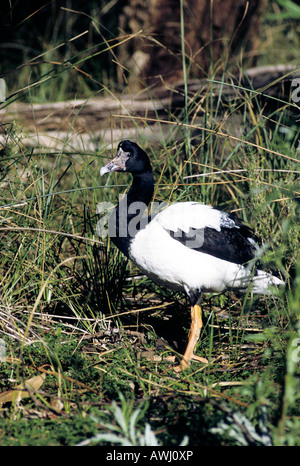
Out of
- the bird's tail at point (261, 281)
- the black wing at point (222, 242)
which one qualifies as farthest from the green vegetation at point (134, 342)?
the black wing at point (222, 242)

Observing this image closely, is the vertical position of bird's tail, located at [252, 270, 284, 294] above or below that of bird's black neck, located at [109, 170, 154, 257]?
below

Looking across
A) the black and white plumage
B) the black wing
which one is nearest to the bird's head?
the black and white plumage

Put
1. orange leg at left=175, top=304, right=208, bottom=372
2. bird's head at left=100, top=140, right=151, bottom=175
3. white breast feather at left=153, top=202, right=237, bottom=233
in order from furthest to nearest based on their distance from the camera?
bird's head at left=100, top=140, right=151, bottom=175 < white breast feather at left=153, top=202, right=237, bottom=233 < orange leg at left=175, top=304, right=208, bottom=372

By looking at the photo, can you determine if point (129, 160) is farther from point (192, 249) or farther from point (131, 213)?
point (192, 249)

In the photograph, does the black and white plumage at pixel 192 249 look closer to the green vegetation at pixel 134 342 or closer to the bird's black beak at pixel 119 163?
the green vegetation at pixel 134 342

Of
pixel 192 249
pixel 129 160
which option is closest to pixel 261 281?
pixel 192 249

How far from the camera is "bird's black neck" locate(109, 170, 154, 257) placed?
10.3 ft

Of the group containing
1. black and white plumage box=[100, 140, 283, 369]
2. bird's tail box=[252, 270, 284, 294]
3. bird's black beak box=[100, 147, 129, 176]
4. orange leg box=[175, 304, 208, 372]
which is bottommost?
orange leg box=[175, 304, 208, 372]

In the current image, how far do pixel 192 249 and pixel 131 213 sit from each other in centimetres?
45

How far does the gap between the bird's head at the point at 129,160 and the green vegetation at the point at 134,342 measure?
1.03 feet

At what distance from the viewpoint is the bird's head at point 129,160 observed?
133 inches

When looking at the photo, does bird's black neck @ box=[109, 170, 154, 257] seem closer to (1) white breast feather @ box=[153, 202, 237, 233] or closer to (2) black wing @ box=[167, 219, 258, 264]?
(1) white breast feather @ box=[153, 202, 237, 233]

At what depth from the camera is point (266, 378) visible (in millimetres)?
2461
